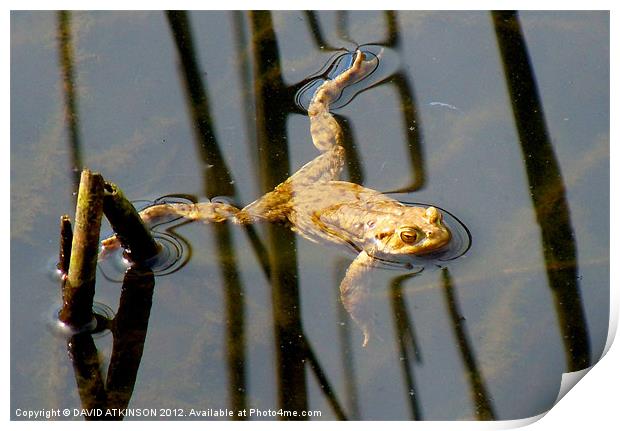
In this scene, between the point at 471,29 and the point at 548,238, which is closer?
the point at 548,238

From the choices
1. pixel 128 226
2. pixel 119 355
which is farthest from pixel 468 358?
pixel 128 226

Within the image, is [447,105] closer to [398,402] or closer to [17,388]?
[398,402]

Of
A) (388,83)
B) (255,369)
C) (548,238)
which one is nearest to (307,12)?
(388,83)

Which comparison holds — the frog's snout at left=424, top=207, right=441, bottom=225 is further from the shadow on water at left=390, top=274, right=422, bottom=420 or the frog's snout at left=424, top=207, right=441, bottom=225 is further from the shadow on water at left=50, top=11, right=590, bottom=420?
the shadow on water at left=390, top=274, right=422, bottom=420

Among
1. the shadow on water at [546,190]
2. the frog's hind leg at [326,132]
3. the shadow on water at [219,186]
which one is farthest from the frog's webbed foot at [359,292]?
the shadow on water at [546,190]

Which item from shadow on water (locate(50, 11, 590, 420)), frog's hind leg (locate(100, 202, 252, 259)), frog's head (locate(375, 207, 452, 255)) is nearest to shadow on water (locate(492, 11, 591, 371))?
shadow on water (locate(50, 11, 590, 420))

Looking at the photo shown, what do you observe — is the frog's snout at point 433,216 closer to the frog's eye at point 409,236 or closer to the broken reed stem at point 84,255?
the frog's eye at point 409,236
